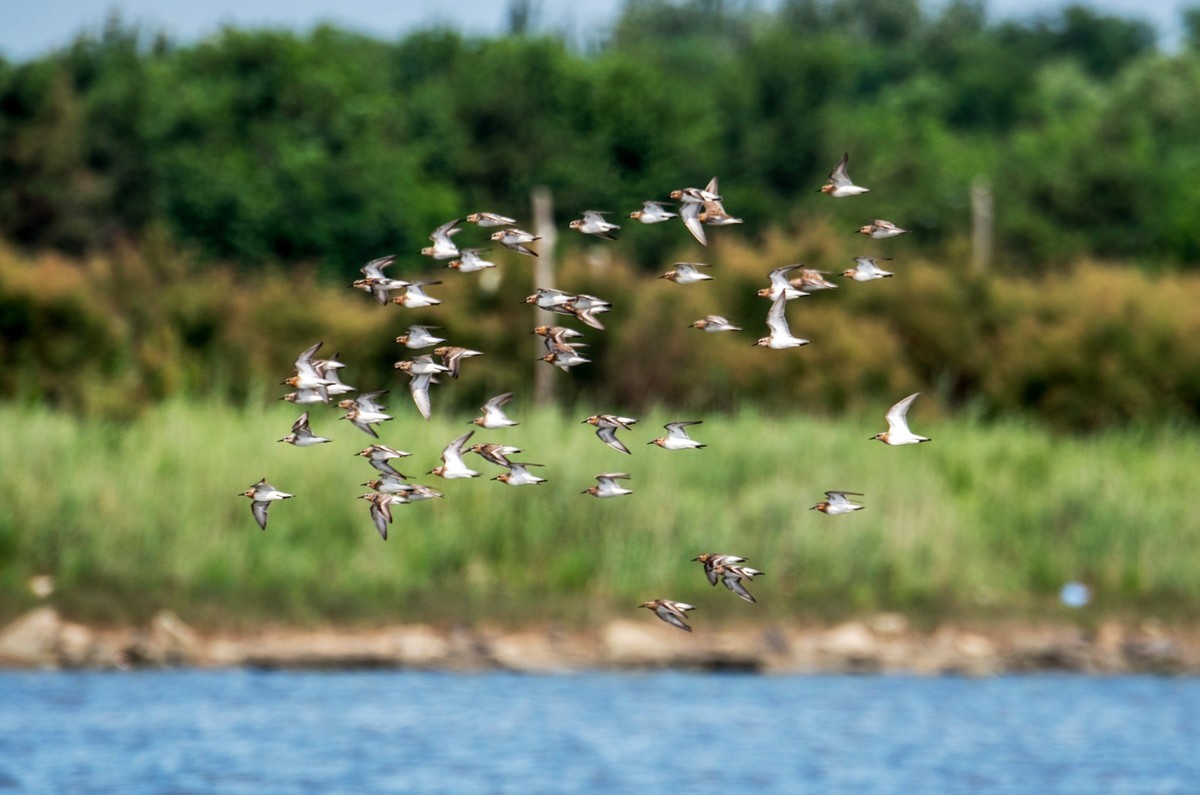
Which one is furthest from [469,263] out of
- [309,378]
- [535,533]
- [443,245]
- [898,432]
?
[535,533]

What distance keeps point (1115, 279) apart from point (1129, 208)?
25.7 m

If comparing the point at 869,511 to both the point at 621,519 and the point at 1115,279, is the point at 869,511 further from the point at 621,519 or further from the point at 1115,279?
the point at 1115,279

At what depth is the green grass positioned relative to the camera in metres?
38.6

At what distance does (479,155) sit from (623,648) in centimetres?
4206

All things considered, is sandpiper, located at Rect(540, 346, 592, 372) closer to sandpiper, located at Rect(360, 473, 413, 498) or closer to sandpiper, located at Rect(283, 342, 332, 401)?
sandpiper, located at Rect(360, 473, 413, 498)

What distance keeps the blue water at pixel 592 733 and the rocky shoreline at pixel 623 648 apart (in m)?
0.35

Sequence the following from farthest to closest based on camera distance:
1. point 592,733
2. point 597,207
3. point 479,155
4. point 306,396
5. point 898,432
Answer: point 479,155
point 597,207
point 592,733
point 306,396
point 898,432

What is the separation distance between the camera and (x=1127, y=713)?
37375 mm

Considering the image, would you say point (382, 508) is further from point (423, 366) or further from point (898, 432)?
point (898, 432)

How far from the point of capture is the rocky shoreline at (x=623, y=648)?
126 feet

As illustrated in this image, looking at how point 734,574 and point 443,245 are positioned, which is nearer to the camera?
point 734,574

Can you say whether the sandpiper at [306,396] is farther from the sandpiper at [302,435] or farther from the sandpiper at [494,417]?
the sandpiper at [494,417]

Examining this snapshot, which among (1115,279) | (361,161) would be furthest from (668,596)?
(361,161)

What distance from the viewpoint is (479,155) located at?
261ft
